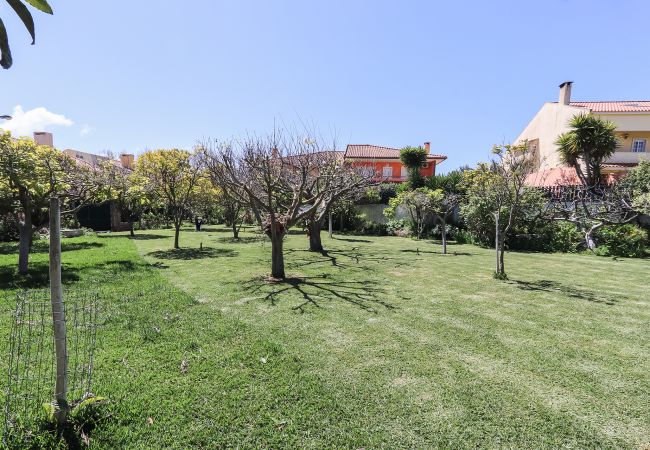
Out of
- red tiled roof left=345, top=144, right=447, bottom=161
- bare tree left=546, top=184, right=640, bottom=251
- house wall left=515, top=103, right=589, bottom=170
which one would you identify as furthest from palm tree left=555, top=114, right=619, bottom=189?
red tiled roof left=345, top=144, right=447, bottom=161

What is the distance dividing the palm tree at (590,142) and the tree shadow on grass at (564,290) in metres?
12.3

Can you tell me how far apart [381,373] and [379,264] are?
7.42 metres

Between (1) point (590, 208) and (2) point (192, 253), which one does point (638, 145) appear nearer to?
(1) point (590, 208)

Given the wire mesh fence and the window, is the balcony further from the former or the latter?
the wire mesh fence

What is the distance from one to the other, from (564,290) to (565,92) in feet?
79.4

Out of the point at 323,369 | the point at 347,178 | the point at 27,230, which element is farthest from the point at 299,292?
the point at 27,230

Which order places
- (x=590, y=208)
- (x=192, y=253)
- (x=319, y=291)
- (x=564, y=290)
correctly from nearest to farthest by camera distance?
1. (x=319, y=291)
2. (x=564, y=290)
3. (x=192, y=253)
4. (x=590, y=208)

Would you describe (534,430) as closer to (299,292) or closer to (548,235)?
(299,292)

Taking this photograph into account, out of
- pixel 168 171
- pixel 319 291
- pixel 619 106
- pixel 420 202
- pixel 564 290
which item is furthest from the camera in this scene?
pixel 619 106

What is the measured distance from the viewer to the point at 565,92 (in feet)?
82.7

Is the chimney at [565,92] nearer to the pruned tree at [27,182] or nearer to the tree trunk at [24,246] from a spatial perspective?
the pruned tree at [27,182]

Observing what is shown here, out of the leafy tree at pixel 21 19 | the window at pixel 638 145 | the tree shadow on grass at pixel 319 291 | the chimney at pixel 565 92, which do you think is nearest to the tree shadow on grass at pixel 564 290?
the tree shadow on grass at pixel 319 291

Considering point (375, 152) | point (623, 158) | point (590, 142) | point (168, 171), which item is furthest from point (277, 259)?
point (375, 152)

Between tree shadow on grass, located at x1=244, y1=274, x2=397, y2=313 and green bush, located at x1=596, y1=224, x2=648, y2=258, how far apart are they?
11438 millimetres
